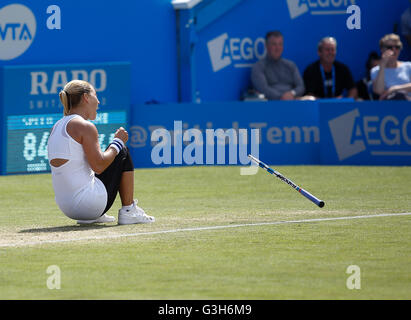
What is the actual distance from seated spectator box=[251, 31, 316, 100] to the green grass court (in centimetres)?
508

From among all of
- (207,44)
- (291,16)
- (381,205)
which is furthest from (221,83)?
(381,205)

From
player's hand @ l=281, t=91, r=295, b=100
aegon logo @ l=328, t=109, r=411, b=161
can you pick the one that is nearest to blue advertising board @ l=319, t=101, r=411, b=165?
aegon logo @ l=328, t=109, r=411, b=161

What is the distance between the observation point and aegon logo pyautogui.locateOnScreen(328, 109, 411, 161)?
48.7ft

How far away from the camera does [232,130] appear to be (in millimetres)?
15711

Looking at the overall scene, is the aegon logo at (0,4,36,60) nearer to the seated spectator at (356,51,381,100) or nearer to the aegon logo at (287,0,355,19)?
the seated spectator at (356,51,381,100)

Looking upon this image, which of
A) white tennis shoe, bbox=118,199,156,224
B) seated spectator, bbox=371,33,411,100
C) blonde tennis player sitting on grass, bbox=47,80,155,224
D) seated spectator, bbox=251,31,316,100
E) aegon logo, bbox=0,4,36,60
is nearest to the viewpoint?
blonde tennis player sitting on grass, bbox=47,80,155,224

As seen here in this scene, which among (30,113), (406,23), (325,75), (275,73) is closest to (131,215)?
(30,113)

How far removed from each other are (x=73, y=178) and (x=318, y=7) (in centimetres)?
1213

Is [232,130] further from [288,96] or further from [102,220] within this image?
[102,220]

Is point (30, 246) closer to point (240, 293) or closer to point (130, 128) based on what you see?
point (240, 293)

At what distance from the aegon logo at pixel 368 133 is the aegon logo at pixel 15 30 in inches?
190

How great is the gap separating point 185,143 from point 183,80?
271 centimetres

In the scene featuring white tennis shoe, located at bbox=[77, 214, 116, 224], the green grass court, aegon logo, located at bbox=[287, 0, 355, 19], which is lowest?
the green grass court

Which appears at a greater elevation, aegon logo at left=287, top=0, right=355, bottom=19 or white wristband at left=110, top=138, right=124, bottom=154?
aegon logo at left=287, top=0, right=355, bottom=19
